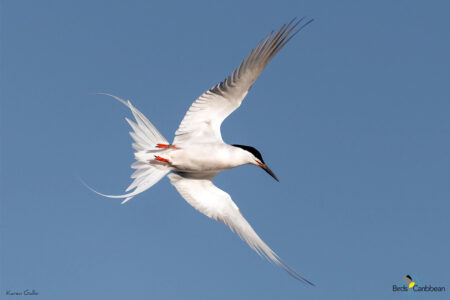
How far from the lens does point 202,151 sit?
35.2ft

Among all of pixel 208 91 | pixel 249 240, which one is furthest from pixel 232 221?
pixel 208 91

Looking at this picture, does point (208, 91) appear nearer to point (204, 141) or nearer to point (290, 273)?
point (204, 141)

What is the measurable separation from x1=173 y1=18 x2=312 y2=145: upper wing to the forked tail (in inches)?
13.9

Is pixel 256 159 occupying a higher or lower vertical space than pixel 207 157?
higher

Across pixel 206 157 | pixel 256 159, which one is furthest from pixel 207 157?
pixel 256 159

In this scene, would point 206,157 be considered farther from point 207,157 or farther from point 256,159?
point 256,159

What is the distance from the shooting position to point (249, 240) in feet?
35.9

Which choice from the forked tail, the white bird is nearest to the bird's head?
the white bird

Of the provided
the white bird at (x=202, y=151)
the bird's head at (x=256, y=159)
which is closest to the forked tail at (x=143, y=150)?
the white bird at (x=202, y=151)

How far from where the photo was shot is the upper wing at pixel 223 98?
1005 centimetres

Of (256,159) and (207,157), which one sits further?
(256,159)

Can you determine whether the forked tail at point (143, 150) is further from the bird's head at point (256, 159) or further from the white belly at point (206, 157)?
the bird's head at point (256, 159)

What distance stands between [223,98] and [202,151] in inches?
32.5

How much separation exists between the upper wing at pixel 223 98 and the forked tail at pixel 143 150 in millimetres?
353
